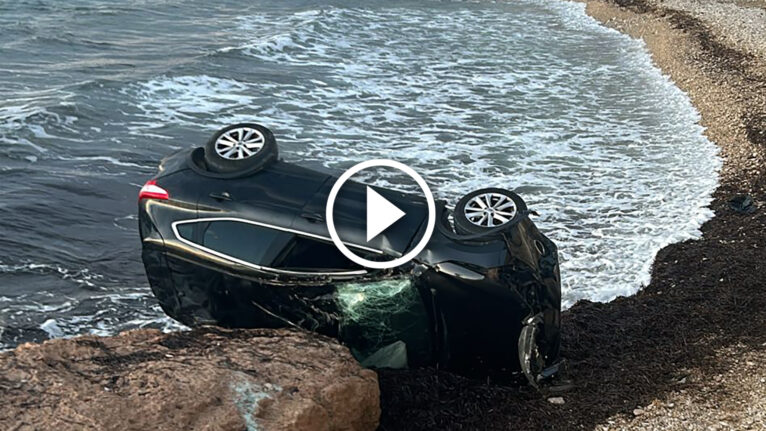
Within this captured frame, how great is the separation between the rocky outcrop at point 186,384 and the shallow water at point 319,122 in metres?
3.00

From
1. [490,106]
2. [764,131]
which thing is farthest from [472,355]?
[490,106]

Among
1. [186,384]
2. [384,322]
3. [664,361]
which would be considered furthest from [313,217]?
[664,361]

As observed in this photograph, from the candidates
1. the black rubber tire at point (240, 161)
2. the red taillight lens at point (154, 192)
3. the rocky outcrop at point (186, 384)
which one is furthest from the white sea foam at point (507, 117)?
the red taillight lens at point (154, 192)

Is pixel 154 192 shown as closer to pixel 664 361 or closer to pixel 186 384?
pixel 186 384

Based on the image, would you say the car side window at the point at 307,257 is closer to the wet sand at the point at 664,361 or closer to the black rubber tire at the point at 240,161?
the black rubber tire at the point at 240,161

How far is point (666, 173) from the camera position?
1341 cm

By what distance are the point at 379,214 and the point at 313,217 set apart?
48cm

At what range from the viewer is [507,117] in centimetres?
1745

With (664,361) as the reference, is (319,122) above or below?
below

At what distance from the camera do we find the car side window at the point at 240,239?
20.2 feet

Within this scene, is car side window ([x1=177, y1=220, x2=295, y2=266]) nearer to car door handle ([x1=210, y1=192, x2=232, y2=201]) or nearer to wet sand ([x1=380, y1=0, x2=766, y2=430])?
car door handle ([x1=210, y1=192, x2=232, y2=201])

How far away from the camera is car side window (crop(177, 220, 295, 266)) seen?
6.16 metres

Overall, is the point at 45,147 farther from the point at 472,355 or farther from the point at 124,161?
the point at 472,355

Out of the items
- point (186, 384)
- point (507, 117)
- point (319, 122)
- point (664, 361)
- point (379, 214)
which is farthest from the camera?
point (507, 117)
